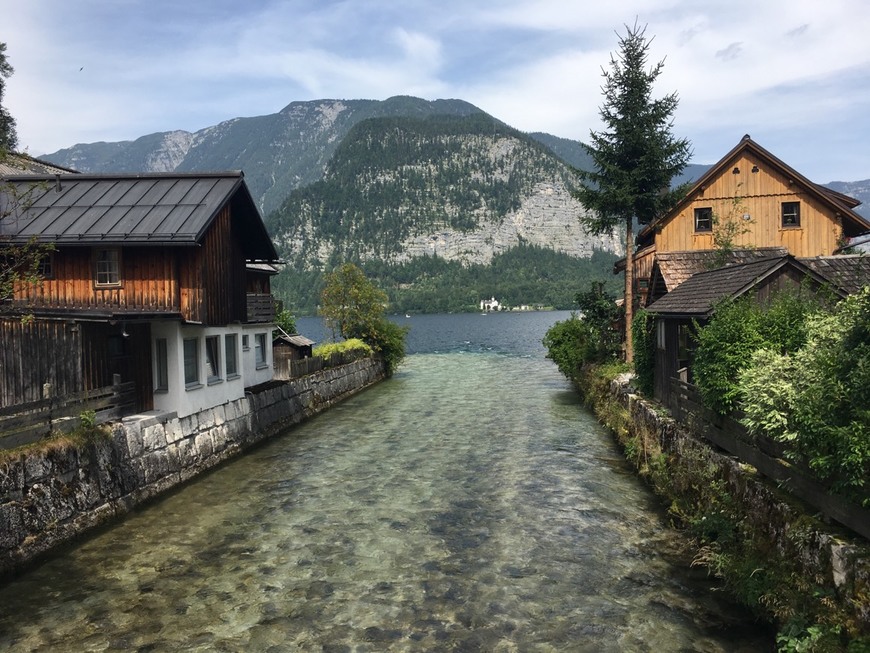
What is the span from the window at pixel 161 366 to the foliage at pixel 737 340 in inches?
655

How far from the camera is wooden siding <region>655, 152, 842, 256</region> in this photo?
35531mm

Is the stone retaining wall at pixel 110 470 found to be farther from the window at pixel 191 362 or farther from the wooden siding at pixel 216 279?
the wooden siding at pixel 216 279

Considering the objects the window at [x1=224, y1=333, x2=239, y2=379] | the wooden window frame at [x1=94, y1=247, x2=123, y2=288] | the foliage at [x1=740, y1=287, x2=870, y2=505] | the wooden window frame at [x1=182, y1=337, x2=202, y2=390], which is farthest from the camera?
the window at [x1=224, y1=333, x2=239, y2=379]

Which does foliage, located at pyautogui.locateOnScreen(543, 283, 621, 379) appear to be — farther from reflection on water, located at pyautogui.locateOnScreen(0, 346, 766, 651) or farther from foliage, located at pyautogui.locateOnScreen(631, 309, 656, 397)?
reflection on water, located at pyautogui.locateOnScreen(0, 346, 766, 651)

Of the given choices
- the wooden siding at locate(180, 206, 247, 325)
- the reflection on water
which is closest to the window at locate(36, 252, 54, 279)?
the wooden siding at locate(180, 206, 247, 325)

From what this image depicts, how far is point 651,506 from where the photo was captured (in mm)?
16578

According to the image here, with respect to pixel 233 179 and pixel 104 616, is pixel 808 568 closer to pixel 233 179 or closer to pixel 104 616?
pixel 104 616

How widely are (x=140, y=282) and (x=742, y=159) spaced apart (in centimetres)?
3345

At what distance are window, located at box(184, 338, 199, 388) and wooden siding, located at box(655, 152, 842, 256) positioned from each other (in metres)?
27.0

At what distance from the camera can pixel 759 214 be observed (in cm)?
3597

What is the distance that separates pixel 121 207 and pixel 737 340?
20463 millimetres

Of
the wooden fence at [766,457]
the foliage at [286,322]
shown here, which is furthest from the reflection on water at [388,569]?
the foliage at [286,322]

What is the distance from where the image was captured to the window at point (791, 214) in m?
35.7

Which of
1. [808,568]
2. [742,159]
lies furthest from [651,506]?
[742,159]
